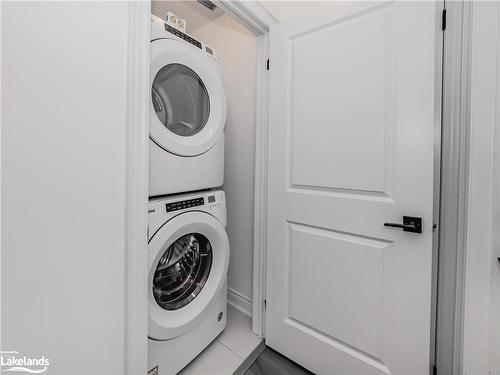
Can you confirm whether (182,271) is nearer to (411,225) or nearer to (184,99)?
(184,99)

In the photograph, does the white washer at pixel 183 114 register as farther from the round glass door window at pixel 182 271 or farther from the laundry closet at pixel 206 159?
the round glass door window at pixel 182 271

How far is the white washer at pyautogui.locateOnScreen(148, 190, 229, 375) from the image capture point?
1049mm

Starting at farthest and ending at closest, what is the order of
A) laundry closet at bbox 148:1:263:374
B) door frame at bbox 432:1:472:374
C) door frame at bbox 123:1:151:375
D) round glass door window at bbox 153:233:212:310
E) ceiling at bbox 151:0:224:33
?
ceiling at bbox 151:0:224:33
round glass door window at bbox 153:233:212:310
laundry closet at bbox 148:1:263:374
door frame at bbox 432:1:472:374
door frame at bbox 123:1:151:375

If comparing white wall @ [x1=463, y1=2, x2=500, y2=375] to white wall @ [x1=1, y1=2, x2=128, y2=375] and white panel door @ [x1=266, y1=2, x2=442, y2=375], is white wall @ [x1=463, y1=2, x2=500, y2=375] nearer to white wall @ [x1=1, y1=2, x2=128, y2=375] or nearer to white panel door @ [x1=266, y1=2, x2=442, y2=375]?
white panel door @ [x1=266, y1=2, x2=442, y2=375]

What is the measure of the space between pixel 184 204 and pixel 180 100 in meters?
0.56

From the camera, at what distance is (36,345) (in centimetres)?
66

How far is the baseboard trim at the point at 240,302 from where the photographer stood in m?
1.78

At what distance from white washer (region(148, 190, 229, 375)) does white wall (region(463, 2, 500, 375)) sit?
112 cm

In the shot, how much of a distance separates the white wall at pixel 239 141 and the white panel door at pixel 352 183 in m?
Result: 0.35

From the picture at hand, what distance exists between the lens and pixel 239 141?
1805 millimetres

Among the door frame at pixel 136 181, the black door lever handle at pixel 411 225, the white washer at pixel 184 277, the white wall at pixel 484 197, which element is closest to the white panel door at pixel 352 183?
the black door lever handle at pixel 411 225

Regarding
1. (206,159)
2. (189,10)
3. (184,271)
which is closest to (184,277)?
(184,271)

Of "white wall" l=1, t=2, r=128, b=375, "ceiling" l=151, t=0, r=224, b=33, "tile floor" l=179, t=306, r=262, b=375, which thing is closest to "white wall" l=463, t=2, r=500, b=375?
"tile floor" l=179, t=306, r=262, b=375

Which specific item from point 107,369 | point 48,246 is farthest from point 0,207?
point 107,369
